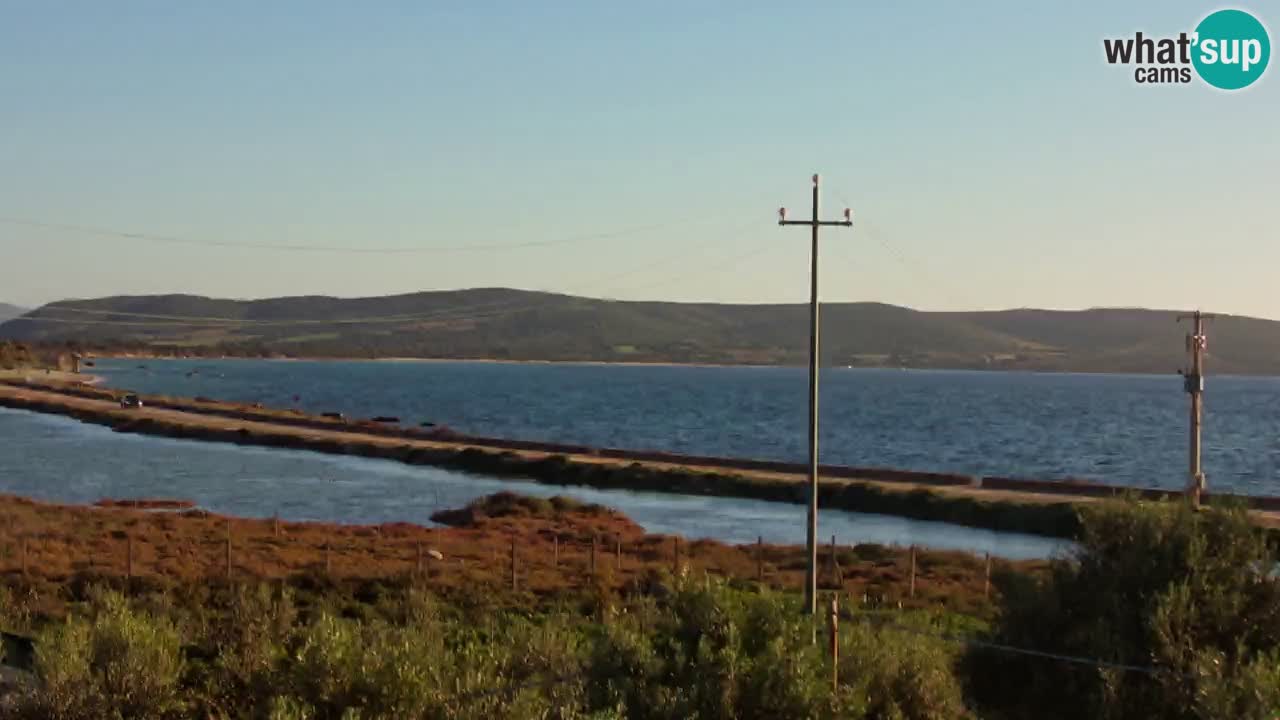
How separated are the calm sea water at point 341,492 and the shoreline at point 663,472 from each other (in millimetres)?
1729

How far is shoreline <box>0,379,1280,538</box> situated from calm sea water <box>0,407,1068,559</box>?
5.67 feet

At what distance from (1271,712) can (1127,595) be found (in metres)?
3.59

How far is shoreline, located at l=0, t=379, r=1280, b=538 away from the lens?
6291 centimetres

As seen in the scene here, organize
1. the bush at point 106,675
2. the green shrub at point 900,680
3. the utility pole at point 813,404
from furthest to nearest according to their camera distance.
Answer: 1. the utility pole at point 813,404
2. the green shrub at point 900,680
3. the bush at point 106,675

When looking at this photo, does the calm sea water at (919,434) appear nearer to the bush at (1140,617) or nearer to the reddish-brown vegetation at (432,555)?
the reddish-brown vegetation at (432,555)

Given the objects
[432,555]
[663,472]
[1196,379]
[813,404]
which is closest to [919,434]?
[663,472]

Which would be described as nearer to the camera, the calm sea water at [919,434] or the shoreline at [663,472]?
the shoreline at [663,472]

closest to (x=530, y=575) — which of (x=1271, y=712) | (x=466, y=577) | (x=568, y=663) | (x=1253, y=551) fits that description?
(x=466, y=577)

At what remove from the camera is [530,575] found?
3747 centimetres

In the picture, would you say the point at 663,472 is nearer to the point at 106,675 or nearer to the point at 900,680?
the point at 900,680

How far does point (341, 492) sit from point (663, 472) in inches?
761

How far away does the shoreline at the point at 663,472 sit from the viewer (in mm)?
62906

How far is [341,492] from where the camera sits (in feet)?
231

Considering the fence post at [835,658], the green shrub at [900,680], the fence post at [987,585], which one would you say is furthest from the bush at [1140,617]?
the fence post at [987,585]
